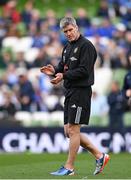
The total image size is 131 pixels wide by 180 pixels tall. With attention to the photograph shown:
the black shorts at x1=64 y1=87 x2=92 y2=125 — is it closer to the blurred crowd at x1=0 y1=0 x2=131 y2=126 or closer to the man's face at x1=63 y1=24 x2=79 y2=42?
the man's face at x1=63 y1=24 x2=79 y2=42

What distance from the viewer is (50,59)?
22.0m

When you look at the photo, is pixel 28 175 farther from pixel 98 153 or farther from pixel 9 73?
pixel 9 73

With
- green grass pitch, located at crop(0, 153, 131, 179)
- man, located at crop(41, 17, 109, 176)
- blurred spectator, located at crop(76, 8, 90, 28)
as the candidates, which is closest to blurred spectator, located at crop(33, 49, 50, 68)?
blurred spectator, located at crop(76, 8, 90, 28)

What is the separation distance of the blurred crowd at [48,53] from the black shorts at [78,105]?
6.99 m

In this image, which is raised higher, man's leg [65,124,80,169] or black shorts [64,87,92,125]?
black shorts [64,87,92,125]

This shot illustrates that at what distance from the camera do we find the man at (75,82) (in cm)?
1094

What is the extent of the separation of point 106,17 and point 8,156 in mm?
9996

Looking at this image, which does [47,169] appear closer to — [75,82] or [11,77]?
[75,82]

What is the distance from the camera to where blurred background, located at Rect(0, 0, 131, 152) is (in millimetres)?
19078

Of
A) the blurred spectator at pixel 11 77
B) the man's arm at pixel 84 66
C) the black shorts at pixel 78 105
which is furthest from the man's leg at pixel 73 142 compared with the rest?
the blurred spectator at pixel 11 77

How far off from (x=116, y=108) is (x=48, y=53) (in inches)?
163

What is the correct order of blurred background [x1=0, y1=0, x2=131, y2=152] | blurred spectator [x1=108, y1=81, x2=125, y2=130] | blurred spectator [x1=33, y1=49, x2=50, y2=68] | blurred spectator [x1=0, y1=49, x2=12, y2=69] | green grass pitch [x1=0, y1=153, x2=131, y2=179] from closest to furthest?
green grass pitch [x1=0, y1=153, x2=131, y2=179], blurred spectator [x1=108, y1=81, x2=125, y2=130], blurred background [x1=0, y1=0, x2=131, y2=152], blurred spectator [x1=33, y1=49, x2=50, y2=68], blurred spectator [x1=0, y1=49, x2=12, y2=69]

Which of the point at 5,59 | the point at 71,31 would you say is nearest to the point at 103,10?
the point at 5,59

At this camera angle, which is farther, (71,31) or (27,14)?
(27,14)
